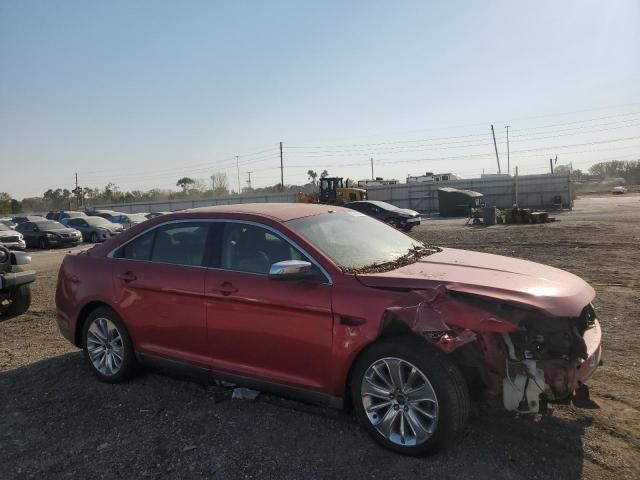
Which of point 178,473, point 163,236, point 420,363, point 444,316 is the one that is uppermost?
point 163,236

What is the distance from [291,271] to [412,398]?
1.16 meters

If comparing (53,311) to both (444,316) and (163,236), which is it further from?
(444,316)

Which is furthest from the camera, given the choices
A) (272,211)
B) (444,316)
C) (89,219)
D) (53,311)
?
(89,219)

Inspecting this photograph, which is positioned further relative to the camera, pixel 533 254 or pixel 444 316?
pixel 533 254

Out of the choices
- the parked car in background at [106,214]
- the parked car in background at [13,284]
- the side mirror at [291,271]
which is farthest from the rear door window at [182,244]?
the parked car in background at [106,214]

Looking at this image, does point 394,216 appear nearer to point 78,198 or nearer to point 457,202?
point 457,202

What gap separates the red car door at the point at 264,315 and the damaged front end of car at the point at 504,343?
23.6 inches

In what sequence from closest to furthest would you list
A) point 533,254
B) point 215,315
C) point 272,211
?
point 215,315
point 272,211
point 533,254

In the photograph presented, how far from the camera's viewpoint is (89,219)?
95.2ft

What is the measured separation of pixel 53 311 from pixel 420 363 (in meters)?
7.04

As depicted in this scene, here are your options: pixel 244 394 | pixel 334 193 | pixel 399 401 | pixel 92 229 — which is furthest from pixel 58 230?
pixel 399 401

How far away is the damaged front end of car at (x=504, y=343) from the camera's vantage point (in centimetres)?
309

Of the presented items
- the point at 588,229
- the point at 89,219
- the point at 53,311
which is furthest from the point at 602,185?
the point at 53,311

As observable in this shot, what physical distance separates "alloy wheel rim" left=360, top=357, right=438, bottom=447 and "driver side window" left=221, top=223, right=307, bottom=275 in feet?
3.34
